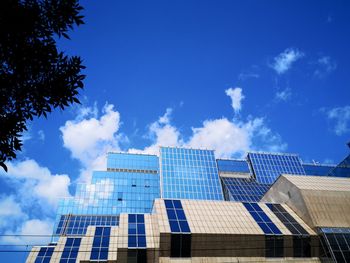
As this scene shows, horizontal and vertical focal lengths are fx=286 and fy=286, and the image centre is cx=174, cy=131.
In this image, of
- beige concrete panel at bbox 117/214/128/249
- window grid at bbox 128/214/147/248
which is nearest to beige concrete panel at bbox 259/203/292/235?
window grid at bbox 128/214/147/248

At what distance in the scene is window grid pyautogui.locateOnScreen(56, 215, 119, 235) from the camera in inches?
3726

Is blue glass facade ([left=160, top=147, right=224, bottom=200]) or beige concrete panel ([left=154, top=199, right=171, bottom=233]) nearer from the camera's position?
beige concrete panel ([left=154, top=199, right=171, bottom=233])

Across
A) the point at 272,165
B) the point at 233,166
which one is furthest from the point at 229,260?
the point at 272,165

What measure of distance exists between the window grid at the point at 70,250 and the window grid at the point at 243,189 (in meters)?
62.5

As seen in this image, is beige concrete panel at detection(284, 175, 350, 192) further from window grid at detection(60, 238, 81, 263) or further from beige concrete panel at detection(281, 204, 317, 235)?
window grid at detection(60, 238, 81, 263)

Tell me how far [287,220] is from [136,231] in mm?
23804

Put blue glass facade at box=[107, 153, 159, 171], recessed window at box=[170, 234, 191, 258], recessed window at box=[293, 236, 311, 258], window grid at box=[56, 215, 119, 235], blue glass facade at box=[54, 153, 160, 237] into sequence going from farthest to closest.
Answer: blue glass facade at box=[107, 153, 159, 171] → blue glass facade at box=[54, 153, 160, 237] → window grid at box=[56, 215, 119, 235] → recessed window at box=[293, 236, 311, 258] → recessed window at box=[170, 234, 191, 258]

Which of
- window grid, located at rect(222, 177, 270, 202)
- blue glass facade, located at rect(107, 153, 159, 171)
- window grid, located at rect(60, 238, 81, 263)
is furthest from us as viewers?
blue glass facade, located at rect(107, 153, 159, 171)

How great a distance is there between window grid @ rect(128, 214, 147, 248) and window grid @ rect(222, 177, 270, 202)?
2208 inches

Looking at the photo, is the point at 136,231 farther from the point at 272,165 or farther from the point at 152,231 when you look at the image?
the point at 272,165

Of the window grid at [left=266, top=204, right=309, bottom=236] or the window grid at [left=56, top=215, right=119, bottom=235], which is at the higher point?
the window grid at [left=56, top=215, right=119, bottom=235]

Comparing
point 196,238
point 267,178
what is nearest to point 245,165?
point 267,178

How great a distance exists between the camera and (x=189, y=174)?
371ft

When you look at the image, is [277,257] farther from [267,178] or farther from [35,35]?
[267,178]
